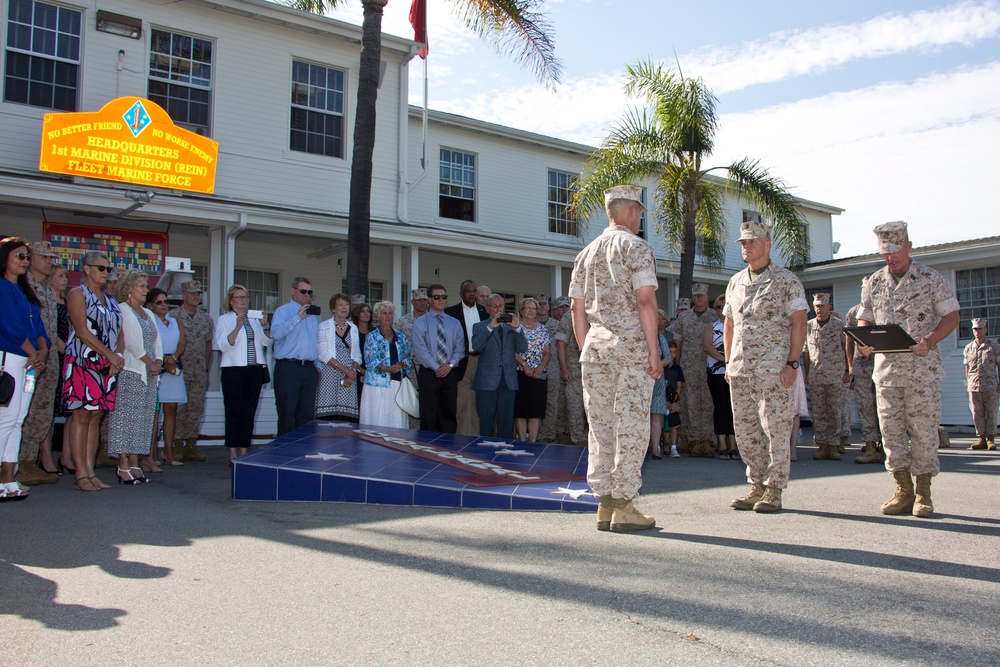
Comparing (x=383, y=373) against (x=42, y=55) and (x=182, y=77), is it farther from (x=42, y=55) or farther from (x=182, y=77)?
(x=42, y=55)

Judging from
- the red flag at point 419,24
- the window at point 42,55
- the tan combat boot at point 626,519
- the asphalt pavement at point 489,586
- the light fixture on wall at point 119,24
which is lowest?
the asphalt pavement at point 489,586

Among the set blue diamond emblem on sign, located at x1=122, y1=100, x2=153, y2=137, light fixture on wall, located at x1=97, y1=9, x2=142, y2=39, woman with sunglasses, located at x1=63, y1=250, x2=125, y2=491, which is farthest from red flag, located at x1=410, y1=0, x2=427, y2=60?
woman with sunglasses, located at x1=63, y1=250, x2=125, y2=491

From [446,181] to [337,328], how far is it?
905 cm

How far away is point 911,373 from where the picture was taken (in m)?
5.39

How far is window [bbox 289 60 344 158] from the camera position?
47.0ft

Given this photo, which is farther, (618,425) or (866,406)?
(866,406)

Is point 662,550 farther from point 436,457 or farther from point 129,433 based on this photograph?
point 129,433

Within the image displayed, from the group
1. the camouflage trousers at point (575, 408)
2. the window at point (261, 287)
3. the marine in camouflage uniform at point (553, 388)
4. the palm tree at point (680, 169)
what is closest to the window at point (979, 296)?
the palm tree at point (680, 169)

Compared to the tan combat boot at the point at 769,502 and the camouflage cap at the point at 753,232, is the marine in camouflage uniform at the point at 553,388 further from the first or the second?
the tan combat boot at the point at 769,502

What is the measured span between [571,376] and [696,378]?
176cm

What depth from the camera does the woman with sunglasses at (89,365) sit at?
642 cm

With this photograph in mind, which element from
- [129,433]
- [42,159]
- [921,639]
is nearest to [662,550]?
[921,639]

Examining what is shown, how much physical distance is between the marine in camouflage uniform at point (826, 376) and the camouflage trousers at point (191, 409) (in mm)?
7609

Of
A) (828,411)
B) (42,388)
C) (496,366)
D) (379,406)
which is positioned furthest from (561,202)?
(42,388)
